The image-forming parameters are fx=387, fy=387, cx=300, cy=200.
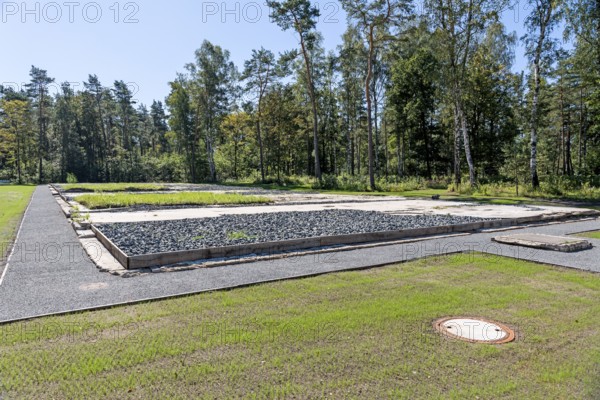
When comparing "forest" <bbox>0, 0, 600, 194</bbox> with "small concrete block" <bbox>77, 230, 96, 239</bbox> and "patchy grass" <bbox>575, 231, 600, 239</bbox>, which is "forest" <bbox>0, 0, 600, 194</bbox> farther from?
"small concrete block" <bbox>77, 230, 96, 239</bbox>

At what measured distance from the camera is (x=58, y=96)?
167 ft

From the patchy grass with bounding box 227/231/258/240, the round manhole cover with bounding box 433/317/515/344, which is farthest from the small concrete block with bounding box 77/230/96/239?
the round manhole cover with bounding box 433/317/515/344

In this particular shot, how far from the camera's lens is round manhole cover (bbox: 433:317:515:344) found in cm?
326

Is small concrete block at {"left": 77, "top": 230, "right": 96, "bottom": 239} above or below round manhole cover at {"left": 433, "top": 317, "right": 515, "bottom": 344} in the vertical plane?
above

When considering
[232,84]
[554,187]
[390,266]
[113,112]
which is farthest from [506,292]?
[113,112]

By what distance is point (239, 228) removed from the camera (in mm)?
8594

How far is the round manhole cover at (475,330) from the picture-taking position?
3.26m

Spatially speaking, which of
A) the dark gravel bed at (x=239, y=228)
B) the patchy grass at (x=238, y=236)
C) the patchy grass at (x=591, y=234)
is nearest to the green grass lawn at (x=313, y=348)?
the dark gravel bed at (x=239, y=228)

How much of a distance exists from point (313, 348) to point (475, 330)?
1.51m

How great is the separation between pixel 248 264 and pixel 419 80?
99.6ft

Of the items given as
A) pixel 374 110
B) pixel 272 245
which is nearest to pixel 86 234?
pixel 272 245

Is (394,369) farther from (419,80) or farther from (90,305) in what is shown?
(419,80)

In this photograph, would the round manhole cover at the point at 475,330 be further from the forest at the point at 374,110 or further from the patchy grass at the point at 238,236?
A: the forest at the point at 374,110

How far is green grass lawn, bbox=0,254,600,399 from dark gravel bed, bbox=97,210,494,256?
8.41 ft
